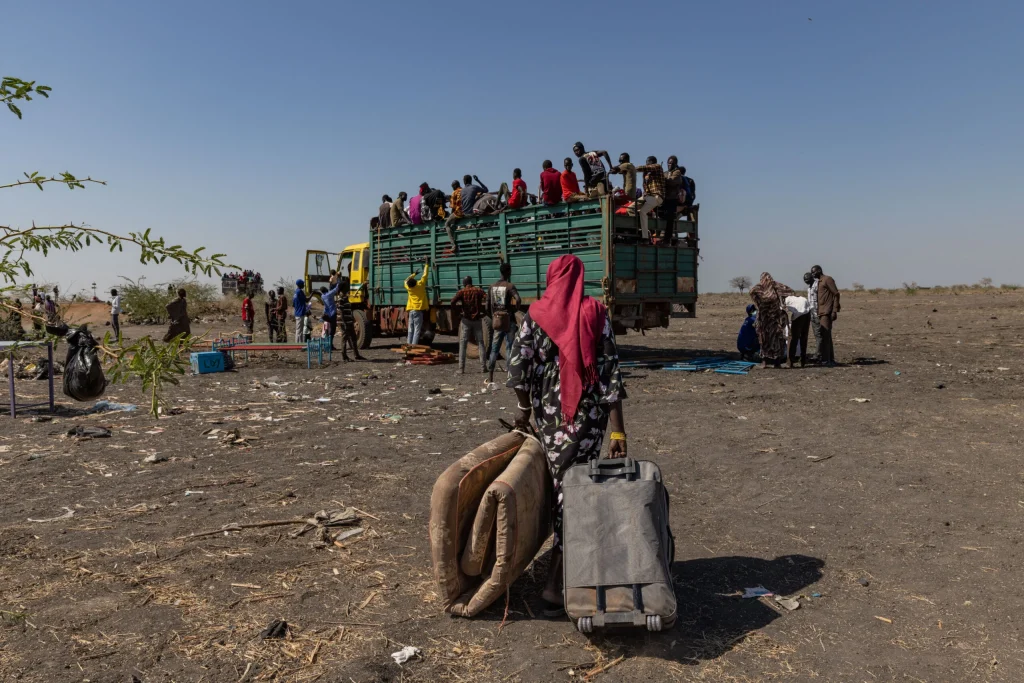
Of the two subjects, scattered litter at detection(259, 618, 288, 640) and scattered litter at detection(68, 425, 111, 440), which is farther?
scattered litter at detection(68, 425, 111, 440)

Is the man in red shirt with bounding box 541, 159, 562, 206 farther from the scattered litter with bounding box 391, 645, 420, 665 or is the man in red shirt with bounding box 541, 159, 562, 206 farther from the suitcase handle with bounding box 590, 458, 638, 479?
the scattered litter with bounding box 391, 645, 420, 665

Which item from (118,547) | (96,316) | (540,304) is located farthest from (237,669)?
(96,316)

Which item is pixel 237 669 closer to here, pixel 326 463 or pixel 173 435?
pixel 326 463

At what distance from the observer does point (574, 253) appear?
39.3 ft

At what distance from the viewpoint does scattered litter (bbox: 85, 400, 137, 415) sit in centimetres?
905

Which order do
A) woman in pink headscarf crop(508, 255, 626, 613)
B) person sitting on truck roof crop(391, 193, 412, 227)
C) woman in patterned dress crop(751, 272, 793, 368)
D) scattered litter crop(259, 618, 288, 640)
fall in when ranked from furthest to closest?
person sitting on truck roof crop(391, 193, 412, 227), woman in patterned dress crop(751, 272, 793, 368), woman in pink headscarf crop(508, 255, 626, 613), scattered litter crop(259, 618, 288, 640)

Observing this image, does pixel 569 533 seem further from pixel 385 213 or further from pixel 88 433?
pixel 385 213

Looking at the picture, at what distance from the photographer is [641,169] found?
1213 cm

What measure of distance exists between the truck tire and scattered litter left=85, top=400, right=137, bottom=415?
693cm

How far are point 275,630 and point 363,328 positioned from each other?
13.2 metres

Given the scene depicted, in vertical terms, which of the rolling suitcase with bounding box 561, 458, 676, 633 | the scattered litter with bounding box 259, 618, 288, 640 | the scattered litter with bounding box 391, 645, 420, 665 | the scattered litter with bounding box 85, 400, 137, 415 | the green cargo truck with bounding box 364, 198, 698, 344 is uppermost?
the green cargo truck with bounding box 364, 198, 698, 344

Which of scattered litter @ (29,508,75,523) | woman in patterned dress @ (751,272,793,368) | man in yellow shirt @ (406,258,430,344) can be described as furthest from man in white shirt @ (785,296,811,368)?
scattered litter @ (29,508,75,523)

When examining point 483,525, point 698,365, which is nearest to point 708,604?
point 483,525

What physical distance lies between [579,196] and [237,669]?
33.1ft
